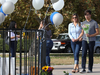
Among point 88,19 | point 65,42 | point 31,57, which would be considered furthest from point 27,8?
point 31,57

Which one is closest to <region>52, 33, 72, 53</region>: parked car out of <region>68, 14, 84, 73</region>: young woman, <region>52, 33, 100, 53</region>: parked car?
<region>52, 33, 100, 53</region>: parked car

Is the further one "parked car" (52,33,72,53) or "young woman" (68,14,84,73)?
"parked car" (52,33,72,53)

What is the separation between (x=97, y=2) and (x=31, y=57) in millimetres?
11760

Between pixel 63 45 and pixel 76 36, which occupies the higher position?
pixel 76 36

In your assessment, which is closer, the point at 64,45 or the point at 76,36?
the point at 76,36

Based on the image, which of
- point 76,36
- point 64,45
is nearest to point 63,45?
point 64,45

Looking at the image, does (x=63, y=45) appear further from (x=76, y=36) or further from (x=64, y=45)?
(x=76, y=36)

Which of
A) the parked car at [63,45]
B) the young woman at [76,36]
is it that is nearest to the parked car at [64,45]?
the parked car at [63,45]

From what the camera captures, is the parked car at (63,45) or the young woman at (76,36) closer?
the young woman at (76,36)

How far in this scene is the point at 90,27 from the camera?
691 centimetres

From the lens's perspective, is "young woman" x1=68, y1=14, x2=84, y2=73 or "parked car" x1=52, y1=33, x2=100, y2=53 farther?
"parked car" x1=52, y1=33, x2=100, y2=53

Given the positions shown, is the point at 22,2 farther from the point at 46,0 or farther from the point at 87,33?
the point at 87,33

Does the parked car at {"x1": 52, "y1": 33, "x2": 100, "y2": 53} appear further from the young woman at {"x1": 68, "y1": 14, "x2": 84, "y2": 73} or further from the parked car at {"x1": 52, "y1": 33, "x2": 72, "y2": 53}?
the young woman at {"x1": 68, "y1": 14, "x2": 84, "y2": 73}

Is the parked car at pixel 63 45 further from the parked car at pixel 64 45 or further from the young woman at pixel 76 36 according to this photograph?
the young woman at pixel 76 36
